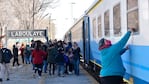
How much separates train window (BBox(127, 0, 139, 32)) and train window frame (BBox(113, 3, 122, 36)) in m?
0.90

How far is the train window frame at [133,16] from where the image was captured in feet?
24.9

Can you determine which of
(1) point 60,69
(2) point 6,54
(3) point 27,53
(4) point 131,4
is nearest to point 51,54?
(1) point 60,69

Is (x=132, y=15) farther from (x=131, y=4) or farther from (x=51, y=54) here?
(x=51, y=54)

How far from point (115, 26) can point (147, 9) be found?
3005 mm

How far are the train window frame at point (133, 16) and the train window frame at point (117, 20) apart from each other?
2.93ft

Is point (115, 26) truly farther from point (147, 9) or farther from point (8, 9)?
point (8, 9)

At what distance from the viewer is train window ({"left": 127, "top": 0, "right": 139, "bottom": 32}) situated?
7617 mm

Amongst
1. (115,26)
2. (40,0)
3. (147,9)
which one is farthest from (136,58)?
(40,0)

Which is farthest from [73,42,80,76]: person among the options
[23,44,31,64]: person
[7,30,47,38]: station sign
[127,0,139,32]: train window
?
[127,0,139,32]: train window

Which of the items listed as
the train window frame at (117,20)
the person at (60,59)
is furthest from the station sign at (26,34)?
the train window frame at (117,20)

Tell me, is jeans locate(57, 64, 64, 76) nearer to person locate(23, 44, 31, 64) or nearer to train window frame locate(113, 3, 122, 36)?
person locate(23, 44, 31, 64)

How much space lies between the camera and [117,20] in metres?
9.61

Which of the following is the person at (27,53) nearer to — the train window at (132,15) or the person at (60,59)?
the person at (60,59)

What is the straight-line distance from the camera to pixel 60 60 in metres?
20.0
